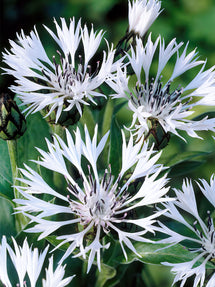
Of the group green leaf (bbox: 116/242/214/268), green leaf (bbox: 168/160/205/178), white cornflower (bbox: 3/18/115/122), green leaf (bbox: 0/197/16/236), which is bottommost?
green leaf (bbox: 116/242/214/268)

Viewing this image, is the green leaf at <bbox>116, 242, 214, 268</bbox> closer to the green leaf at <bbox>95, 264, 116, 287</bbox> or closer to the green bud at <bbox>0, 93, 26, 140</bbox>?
the green leaf at <bbox>95, 264, 116, 287</bbox>

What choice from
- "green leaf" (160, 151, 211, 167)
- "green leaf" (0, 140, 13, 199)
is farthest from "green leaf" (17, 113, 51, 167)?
"green leaf" (160, 151, 211, 167)

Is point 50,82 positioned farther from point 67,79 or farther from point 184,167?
point 184,167

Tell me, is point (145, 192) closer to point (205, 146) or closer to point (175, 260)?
point (175, 260)

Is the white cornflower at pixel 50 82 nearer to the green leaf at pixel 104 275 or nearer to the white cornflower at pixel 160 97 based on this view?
the white cornflower at pixel 160 97

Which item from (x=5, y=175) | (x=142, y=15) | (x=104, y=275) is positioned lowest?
(x=104, y=275)

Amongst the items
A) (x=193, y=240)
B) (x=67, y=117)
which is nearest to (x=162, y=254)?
(x=193, y=240)

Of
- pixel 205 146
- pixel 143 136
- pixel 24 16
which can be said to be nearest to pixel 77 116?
pixel 143 136
